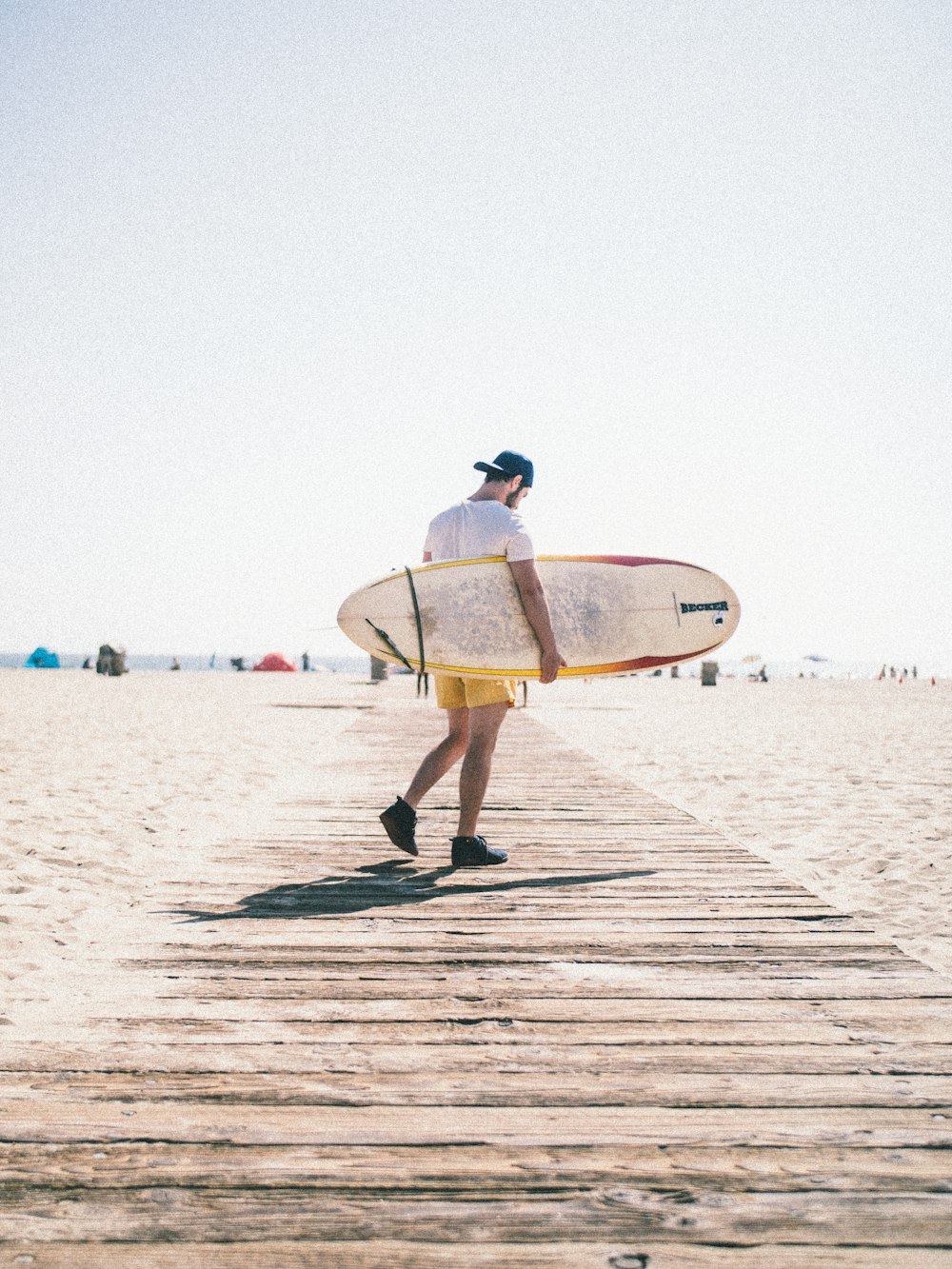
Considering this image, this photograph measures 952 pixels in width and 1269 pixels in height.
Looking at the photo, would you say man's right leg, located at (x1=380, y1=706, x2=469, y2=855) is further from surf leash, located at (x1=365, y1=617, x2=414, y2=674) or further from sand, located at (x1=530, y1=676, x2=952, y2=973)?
sand, located at (x1=530, y1=676, x2=952, y2=973)

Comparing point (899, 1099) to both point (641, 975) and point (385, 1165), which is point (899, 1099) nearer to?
point (641, 975)

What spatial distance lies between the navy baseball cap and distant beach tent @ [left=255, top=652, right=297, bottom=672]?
4485 cm

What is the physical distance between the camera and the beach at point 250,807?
338 cm

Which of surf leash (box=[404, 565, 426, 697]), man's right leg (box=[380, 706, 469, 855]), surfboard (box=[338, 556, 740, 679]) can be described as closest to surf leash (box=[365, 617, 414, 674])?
surfboard (box=[338, 556, 740, 679])

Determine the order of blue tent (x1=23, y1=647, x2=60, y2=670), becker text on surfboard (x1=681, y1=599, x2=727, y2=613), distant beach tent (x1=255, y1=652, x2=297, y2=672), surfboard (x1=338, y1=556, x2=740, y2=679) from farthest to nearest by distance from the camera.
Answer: blue tent (x1=23, y1=647, x2=60, y2=670), distant beach tent (x1=255, y1=652, x2=297, y2=672), becker text on surfboard (x1=681, y1=599, x2=727, y2=613), surfboard (x1=338, y1=556, x2=740, y2=679)

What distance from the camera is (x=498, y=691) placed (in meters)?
3.98

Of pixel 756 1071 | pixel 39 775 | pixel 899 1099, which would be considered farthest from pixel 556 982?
pixel 39 775

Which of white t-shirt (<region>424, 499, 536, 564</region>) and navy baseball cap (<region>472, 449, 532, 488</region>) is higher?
navy baseball cap (<region>472, 449, 532, 488</region>)

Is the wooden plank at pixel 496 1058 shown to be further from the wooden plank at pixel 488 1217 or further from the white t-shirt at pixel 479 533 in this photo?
the white t-shirt at pixel 479 533

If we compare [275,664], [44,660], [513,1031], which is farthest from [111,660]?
[513,1031]

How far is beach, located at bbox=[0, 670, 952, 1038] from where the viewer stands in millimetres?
3375

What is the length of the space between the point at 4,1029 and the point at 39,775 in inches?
240

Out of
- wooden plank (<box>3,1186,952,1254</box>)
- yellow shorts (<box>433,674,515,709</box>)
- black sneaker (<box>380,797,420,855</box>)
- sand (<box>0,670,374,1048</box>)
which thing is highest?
yellow shorts (<box>433,674,515,709</box>)

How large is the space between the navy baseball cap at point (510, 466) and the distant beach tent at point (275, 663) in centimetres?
4485
